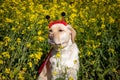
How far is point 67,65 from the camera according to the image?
3.35 meters

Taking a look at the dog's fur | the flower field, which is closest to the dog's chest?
the dog's fur

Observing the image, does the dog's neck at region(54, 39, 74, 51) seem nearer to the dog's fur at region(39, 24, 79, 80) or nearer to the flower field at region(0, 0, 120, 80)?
the dog's fur at region(39, 24, 79, 80)

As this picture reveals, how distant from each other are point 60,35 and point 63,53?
0.17 meters

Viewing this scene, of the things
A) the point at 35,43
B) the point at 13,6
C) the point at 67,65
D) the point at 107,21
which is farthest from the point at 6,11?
the point at 67,65

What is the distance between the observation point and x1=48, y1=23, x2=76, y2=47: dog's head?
336 centimetres

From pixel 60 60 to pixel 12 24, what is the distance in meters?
1.68

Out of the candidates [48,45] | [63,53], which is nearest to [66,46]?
[63,53]

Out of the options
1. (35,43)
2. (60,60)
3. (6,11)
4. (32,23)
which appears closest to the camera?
(60,60)

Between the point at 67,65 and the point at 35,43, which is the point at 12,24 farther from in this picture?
the point at 67,65

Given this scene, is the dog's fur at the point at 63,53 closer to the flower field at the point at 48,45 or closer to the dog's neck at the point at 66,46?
the dog's neck at the point at 66,46

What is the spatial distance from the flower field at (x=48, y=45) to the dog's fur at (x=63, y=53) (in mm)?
132

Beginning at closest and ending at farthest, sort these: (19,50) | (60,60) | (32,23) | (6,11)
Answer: (60,60), (19,50), (32,23), (6,11)

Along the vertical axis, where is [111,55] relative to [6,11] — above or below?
below

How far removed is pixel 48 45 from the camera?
4453 millimetres
